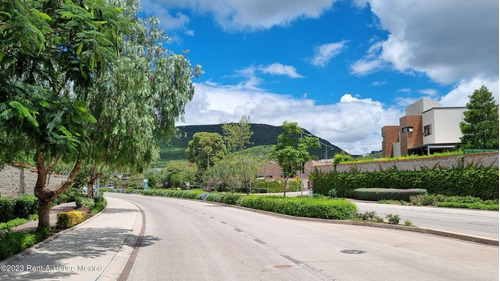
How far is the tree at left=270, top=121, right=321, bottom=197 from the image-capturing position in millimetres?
33250

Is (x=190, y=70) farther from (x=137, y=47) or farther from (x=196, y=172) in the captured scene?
(x=196, y=172)

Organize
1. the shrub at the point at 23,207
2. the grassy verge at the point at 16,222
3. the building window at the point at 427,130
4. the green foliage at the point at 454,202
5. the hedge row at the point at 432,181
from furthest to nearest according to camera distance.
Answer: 1. the building window at the point at 427,130
2. the hedge row at the point at 432,181
3. the green foliage at the point at 454,202
4. the shrub at the point at 23,207
5. the grassy verge at the point at 16,222

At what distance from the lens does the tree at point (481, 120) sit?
140 ft

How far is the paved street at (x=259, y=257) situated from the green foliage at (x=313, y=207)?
493 centimetres

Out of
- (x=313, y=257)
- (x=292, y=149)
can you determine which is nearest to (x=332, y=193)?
(x=292, y=149)

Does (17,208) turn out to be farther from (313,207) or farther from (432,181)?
(432,181)

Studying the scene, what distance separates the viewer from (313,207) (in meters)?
22.6

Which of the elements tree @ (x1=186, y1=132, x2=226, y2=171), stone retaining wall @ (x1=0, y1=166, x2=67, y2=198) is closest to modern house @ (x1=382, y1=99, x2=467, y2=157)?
tree @ (x1=186, y1=132, x2=226, y2=171)

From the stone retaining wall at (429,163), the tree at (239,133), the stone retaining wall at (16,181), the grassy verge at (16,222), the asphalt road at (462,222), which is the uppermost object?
the tree at (239,133)

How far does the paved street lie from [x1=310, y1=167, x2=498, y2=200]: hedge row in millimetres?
19245

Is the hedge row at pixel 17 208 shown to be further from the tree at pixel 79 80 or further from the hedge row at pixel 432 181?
the hedge row at pixel 432 181

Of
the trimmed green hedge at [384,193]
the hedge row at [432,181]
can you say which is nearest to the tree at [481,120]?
the hedge row at [432,181]

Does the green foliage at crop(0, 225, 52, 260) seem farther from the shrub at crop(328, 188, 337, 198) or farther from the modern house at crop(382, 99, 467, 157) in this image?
the modern house at crop(382, 99, 467, 157)

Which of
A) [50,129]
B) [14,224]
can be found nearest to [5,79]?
[50,129]
